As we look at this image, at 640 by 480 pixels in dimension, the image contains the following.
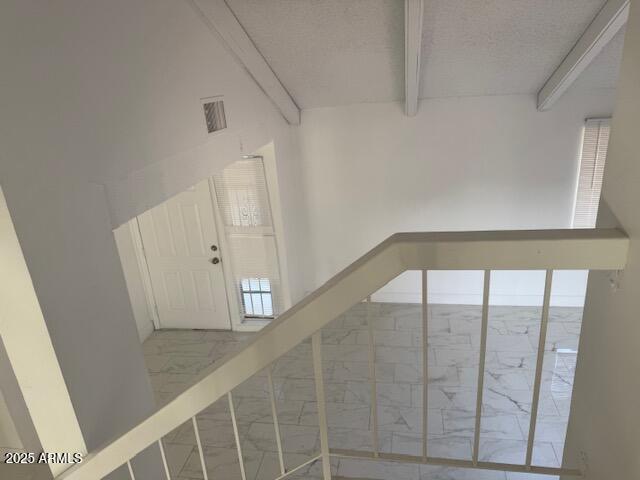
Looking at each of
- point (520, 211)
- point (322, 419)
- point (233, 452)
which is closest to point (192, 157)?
point (322, 419)

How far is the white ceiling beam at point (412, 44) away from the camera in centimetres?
268

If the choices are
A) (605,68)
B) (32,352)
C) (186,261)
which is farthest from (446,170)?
(32,352)

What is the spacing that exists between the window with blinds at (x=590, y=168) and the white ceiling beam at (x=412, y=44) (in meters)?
1.71

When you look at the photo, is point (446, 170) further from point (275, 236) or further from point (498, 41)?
point (275, 236)

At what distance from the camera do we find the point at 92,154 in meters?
1.78

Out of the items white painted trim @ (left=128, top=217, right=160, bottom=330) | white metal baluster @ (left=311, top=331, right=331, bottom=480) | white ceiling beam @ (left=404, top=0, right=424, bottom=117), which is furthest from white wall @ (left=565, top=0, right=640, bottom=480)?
white painted trim @ (left=128, top=217, right=160, bottom=330)

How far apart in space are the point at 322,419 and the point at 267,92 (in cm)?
319

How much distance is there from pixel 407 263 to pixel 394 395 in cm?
301

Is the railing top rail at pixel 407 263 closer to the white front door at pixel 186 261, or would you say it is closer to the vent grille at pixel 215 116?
the vent grille at pixel 215 116

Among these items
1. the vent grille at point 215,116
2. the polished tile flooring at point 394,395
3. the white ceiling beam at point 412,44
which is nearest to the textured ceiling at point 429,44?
the white ceiling beam at point 412,44

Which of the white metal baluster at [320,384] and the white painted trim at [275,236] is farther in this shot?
the white painted trim at [275,236]

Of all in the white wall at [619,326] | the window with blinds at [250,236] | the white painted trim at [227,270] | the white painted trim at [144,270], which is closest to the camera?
the white wall at [619,326]

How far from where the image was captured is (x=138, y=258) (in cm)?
486

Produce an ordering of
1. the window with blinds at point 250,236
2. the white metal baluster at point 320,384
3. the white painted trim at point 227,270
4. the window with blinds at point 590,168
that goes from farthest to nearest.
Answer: the white painted trim at point 227,270, the window with blinds at point 250,236, the window with blinds at point 590,168, the white metal baluster at point 320,384
